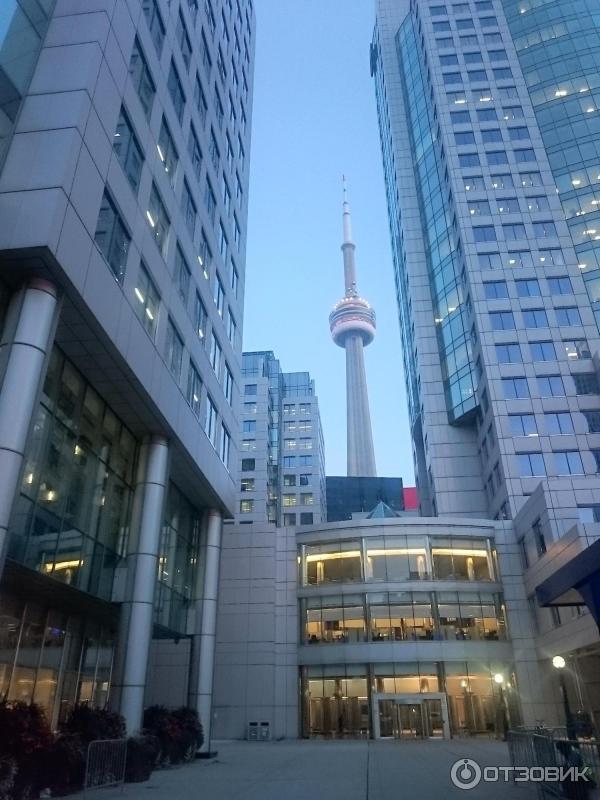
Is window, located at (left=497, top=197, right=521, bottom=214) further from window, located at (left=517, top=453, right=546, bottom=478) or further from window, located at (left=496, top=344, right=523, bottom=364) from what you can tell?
window, located at (left=517, top=453, right=546, bottom=478)

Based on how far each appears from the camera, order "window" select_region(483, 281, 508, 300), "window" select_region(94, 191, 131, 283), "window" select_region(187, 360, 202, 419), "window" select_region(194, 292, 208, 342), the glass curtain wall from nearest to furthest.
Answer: the glass curtain wall
"window" select_region(94, 191, 131, 283)
"window" select_region(187, 360, 202, 419)
"window" select_region(194, 292, 208, 342)
"window" select_region(483, 281, 508, 300)

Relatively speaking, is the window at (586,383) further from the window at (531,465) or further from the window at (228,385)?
the window at (228,385)

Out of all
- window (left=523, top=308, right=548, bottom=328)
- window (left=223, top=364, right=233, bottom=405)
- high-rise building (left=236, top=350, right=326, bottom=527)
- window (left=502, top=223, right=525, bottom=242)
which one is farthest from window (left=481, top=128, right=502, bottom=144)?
window (left=223, top=364, right=233, bottom=405)

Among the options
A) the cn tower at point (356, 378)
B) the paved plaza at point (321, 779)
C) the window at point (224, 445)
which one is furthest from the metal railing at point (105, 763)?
the cn tower at point (356, 378)

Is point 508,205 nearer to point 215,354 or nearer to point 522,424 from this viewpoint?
point 522,424

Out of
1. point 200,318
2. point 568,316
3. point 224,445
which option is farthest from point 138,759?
point 568,316

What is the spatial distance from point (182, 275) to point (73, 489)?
12.7m

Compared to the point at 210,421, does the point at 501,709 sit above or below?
below

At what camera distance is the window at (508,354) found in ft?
186

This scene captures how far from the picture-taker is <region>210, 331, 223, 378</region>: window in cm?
3397

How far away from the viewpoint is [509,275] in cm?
6094

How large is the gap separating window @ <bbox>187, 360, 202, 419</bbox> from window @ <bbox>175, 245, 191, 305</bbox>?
338cm

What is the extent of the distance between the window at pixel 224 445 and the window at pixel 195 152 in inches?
555

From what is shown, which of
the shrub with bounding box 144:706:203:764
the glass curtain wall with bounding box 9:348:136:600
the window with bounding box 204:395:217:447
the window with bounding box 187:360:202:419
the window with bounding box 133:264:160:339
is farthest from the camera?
the window with bounding box 204:395:217:447
